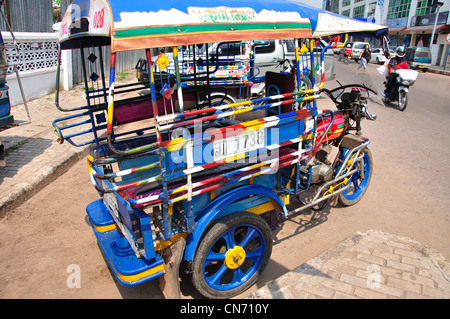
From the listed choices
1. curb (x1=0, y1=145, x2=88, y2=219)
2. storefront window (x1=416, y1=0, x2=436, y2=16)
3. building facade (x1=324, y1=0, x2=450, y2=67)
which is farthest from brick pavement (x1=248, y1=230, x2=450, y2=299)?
storefront window (x1=416, y1=0, x2=436, y2=16)

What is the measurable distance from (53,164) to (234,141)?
12.6 ft

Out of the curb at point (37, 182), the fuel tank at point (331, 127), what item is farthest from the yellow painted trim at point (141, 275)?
the curb at point (37, 182)

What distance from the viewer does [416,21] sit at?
105ft

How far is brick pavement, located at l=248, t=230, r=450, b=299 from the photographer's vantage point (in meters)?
2.79

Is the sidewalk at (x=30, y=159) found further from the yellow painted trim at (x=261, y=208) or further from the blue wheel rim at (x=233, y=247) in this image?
the yellow painted trim at (x=261, y=208)

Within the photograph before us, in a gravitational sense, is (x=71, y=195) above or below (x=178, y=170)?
below

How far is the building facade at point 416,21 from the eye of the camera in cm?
2702

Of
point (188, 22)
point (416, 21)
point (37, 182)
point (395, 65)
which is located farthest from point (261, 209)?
point (416, 21)

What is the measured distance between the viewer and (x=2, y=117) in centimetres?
504

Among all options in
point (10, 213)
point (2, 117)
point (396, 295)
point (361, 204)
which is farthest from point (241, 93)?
point (396, 295)

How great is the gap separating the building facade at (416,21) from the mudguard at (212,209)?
1061 inches

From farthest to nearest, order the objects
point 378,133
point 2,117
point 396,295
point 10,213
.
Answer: point 378,133 < point 2,117 < point 10,213 < point 396,295

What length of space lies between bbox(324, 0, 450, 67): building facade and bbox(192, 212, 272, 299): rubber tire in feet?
88.3

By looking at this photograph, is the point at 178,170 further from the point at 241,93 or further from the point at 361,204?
the point at 241,93
